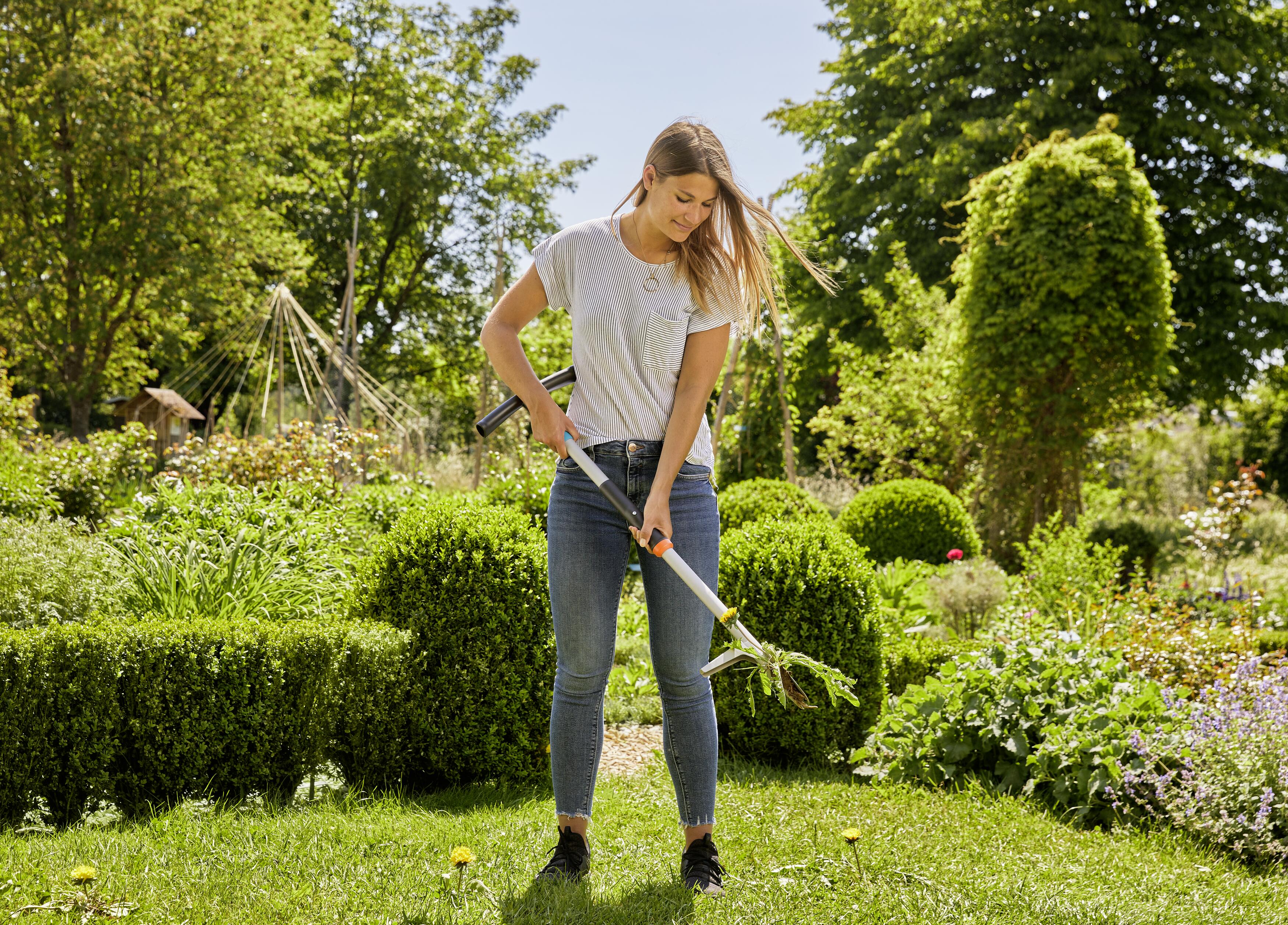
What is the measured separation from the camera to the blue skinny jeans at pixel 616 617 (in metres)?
2.29

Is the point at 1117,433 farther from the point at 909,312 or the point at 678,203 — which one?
the point at 678,203

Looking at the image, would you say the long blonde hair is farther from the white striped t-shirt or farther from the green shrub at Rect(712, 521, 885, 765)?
the green shrub at Rect(712, 521, 885, 765)

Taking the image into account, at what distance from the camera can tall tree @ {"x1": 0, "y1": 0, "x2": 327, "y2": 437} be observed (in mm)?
11164

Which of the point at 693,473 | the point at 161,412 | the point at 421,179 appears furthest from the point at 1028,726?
the point at 421,179

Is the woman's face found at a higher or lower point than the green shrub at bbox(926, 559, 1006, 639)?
higher

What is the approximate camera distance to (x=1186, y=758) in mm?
3033

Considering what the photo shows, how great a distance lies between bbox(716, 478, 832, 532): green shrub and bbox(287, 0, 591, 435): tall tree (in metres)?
11.8

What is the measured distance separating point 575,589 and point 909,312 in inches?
473

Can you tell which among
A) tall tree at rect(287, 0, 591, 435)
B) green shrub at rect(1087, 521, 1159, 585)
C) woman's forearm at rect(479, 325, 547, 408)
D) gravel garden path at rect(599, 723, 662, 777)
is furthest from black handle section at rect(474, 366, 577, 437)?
tall tree at rect(287, 0, 591, 435)

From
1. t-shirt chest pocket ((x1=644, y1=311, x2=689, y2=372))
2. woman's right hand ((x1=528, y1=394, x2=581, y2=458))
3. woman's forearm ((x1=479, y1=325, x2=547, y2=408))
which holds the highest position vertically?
t-shirt chest pocket ((x1=644, y1=311, x2=689, y2=372))

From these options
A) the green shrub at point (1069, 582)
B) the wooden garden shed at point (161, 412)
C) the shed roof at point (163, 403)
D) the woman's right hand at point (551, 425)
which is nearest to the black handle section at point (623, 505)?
the woman's right hand at point (551, 425)

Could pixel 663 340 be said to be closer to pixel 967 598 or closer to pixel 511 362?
pixel 511 362

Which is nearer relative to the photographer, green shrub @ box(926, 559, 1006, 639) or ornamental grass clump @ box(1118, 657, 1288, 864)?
ornamental grass clump @ box(1118, 657, 1288, 864)

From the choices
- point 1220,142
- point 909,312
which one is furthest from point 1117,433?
point 1220,142
